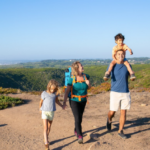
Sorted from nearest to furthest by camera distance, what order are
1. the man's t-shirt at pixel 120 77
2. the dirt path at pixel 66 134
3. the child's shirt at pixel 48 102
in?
the child's shirt at pixel 48 102 < the dirt path at pixel 66 134 < the man's t-shirt at pixel 120 77

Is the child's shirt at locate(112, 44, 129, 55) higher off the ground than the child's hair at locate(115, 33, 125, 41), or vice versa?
the child's hair at locate(115, 33, 125, 41)

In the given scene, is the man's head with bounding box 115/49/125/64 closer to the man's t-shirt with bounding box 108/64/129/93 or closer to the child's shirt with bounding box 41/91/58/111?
the man's t-shirt with bounding box 108/64/129/93

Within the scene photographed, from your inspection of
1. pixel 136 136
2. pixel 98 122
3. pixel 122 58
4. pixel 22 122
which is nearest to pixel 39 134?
pixel 22 122

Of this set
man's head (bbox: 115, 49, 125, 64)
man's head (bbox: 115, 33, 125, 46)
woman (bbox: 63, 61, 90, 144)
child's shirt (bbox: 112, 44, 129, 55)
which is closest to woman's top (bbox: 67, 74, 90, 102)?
woman (bbox: 63, 61, 90, 144)

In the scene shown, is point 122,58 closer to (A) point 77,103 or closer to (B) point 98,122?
(A) point 77,103

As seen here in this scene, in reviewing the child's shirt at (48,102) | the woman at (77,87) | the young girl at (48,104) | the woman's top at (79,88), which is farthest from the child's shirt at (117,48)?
the child's shirt at (48,102)

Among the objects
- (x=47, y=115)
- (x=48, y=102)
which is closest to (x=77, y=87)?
(x=48, y=102)

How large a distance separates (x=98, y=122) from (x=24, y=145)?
2.54 metres

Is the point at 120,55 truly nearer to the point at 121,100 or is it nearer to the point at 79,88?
the point at 121,100

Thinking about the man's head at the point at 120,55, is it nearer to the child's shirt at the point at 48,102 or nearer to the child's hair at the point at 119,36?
the child's hair at the point at 119,36

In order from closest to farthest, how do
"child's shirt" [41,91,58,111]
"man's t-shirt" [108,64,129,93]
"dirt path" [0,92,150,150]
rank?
"child's shirt" [41,91,58,111] → "dirt path" [0,92,150,150] → "man's t-shirt" [108,64,129,93]

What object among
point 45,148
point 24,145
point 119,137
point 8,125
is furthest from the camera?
point 8,125

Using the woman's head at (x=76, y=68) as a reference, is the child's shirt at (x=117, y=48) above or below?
above

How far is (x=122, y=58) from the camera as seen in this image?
458 cm
